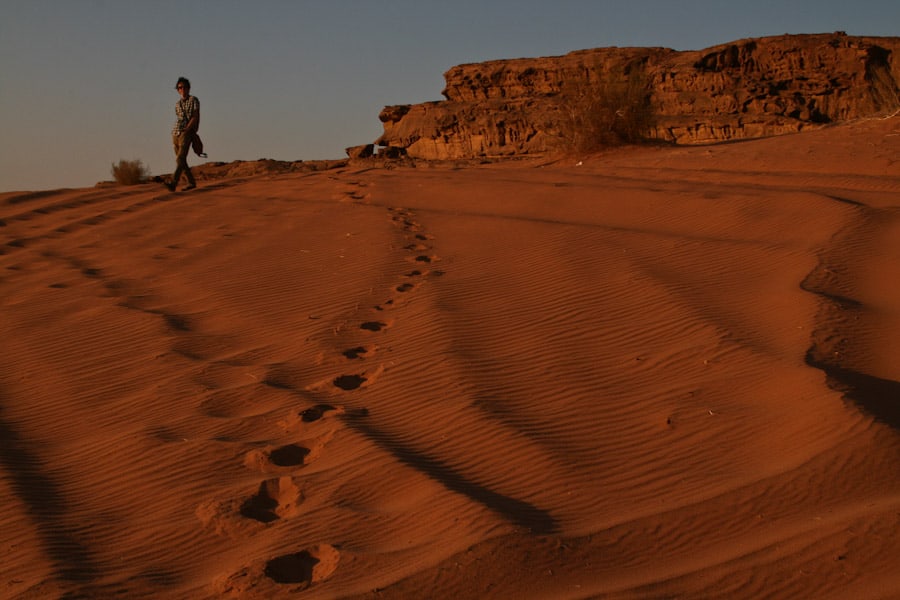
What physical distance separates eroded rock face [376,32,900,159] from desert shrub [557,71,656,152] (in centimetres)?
1001

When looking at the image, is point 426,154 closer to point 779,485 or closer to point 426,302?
point 426,302

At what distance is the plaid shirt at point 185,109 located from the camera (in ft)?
39.8

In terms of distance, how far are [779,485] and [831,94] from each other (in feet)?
98.7

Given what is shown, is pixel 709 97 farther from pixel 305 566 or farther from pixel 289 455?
pixel 305 566

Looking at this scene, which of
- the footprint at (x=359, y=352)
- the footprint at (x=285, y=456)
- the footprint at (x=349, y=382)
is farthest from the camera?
the footprint at (x=359, y=352)

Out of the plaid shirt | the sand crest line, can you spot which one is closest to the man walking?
the plaid shirt

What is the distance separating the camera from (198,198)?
40.9 ft

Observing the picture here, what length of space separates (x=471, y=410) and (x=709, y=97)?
94.0ft

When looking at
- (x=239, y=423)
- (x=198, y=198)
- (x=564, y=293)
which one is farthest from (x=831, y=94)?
(x=239, y=423)

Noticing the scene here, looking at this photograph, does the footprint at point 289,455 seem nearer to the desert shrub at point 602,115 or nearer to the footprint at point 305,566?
the footprint at point 305,566

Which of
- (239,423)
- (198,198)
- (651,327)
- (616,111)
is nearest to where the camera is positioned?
(239,423)

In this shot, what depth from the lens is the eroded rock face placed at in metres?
28.6

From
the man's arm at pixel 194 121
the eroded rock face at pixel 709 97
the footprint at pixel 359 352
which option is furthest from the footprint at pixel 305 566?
the eroded rock face at pixel 709 97

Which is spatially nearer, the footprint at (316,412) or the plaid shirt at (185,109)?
the footprint at (316,412)
